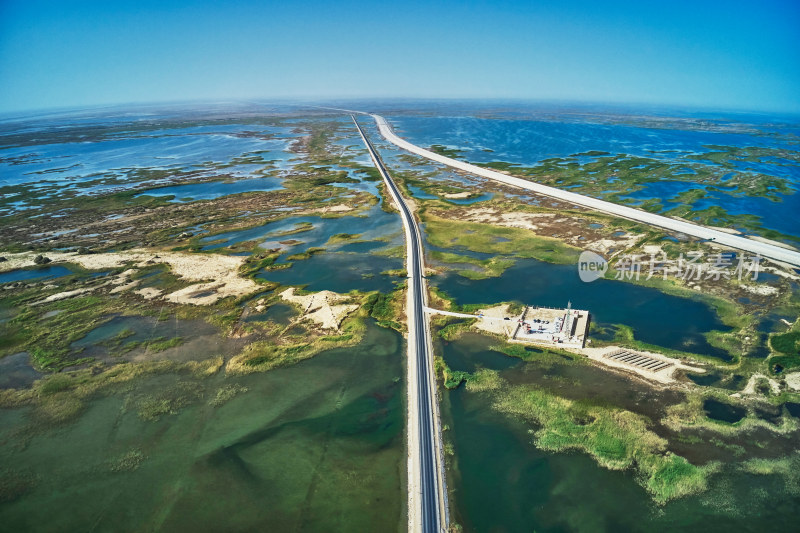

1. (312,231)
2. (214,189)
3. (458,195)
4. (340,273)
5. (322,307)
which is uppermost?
(214,189)

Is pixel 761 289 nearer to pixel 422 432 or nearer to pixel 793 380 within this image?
pixel 793 380

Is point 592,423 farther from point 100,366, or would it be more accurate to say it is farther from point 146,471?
point 100,366

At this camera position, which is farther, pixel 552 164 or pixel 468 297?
pixel 552 164

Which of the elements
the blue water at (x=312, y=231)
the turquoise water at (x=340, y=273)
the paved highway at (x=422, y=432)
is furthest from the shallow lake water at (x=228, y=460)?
the blue water at (x=312, y=231)

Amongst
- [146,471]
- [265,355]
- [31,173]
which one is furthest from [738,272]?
[31,173]

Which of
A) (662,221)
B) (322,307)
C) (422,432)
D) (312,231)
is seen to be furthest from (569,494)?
(662,221)

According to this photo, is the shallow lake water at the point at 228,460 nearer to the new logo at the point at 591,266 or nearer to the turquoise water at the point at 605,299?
the turquoise water at the point at 605,299
